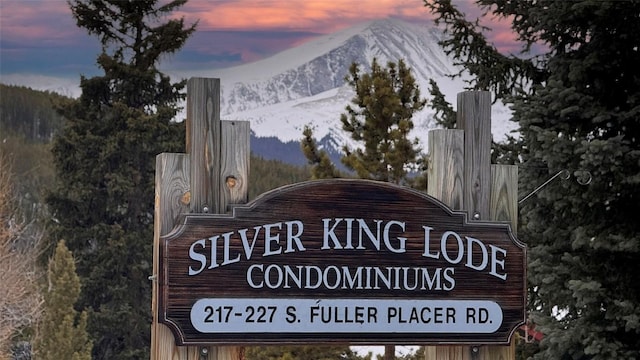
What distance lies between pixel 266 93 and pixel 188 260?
201 feet

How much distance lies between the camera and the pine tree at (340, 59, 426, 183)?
41.3 feet

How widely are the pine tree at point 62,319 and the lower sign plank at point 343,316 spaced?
1485cm

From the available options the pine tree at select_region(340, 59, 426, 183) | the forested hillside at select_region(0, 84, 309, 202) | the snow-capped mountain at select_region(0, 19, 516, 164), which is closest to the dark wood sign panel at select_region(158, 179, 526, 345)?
the pine tree at select_region(340, 59, 426, 183)

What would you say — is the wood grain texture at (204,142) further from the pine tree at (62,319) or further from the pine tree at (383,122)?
the pine tree at (62,319)

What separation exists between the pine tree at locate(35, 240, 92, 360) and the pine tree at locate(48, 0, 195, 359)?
7443 mm

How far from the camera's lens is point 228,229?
11.6 feet

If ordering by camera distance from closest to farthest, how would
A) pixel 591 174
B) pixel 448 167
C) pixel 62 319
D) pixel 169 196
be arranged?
pixel 169 196 < pixel 448 167 < pixel 591 174 < pixel 62 319

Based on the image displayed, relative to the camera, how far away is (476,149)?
3914mm

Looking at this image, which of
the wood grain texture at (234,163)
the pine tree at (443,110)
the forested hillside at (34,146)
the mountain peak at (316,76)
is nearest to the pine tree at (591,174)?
the pine tree at (443,110)

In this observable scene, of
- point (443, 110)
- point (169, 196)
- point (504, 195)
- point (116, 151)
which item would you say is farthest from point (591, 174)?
point (116, 151)

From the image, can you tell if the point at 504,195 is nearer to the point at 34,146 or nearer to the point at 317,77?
the point at 34,146

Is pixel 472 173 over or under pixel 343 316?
over

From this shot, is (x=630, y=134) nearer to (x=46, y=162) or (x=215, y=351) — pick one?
(x=215, y=351)

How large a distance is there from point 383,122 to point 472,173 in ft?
29.6
